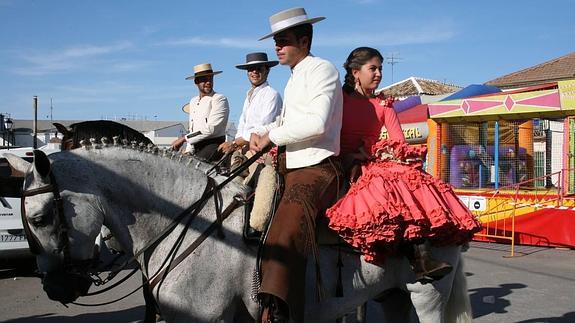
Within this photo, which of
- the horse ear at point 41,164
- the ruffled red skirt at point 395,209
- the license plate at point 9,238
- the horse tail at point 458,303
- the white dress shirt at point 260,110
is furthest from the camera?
the license plate at point 9,238

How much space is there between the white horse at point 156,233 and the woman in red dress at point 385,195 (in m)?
0.25

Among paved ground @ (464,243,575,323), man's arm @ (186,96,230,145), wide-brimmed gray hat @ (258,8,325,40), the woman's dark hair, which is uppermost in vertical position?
wide-brimmed gray hat @ (258,8,325,40)

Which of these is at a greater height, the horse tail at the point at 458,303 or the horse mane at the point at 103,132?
the horse mane at the point at 103,132

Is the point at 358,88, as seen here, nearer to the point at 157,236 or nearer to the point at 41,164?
the point at 157,236

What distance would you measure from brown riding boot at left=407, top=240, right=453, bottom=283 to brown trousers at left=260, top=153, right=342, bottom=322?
65 centimetres

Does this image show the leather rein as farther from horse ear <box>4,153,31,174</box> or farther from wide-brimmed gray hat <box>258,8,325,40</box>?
wide-brimmed gray hat <box>258,8,325,40</box>

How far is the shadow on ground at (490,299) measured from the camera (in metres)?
7.05

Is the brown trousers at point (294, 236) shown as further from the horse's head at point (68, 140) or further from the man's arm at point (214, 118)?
the man's arm at point (214, 118)

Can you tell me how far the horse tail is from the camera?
13.1ft

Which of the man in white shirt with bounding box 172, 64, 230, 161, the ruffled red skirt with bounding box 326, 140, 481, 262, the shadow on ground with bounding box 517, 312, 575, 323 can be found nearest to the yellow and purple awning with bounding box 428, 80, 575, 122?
the shadow on ground with bounding box 517, 312, 575, 323

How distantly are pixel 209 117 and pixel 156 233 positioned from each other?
2.92 metres

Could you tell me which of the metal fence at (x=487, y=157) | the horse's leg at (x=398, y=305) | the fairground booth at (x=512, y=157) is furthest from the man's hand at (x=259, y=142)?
the metal fence at (x=487, y=157)

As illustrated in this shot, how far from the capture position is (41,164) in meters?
2.93

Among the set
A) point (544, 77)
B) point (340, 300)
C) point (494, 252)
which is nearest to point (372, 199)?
point (340, 300)
